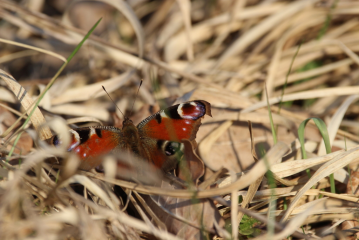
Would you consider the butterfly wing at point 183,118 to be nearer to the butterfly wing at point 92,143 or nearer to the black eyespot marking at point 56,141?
the butterfly wing at point 92,143

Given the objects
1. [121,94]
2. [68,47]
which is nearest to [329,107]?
[121,94]

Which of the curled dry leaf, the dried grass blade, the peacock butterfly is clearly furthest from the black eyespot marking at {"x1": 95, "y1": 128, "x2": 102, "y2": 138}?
the dried grass blade

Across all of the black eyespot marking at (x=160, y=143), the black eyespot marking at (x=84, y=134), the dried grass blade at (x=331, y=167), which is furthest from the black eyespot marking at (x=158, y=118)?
the dried grass blade at (x=331, y=167)

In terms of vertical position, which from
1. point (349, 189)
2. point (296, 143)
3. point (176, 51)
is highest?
point (176, 51)

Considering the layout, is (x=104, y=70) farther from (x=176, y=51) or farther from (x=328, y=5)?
(x=328, y=5)

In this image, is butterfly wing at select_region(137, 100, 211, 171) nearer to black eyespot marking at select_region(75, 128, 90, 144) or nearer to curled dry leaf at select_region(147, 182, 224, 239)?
curled dry leaf at select_region(147, 182, 224, 239)

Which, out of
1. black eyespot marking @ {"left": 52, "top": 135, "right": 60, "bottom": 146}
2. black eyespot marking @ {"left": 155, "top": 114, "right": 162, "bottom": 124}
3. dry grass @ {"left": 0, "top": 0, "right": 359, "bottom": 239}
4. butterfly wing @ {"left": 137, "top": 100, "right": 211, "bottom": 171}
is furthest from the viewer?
black eyespot marking @ {"left": 155, "top": 114, "right": 162, "bottom": 124}

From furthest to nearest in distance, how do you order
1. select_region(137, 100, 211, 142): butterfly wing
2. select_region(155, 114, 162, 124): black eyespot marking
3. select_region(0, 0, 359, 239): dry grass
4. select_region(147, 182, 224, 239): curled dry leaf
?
select_region(155, 114, 162, 124): black eyespot marking < select_region(137, 100, 211, 142): butterfly wing < select_region(147, 182, 224, 239): curled dry leaf < select_region(0, 0, 359, 239): dry grass

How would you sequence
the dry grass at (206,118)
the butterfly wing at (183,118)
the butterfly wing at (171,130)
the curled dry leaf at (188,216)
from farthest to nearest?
the butterfly wing at (183,118)
the butterfly wing at (171,130)
the curled dry leaf at (188,216)
the dry grass at (206,118)
